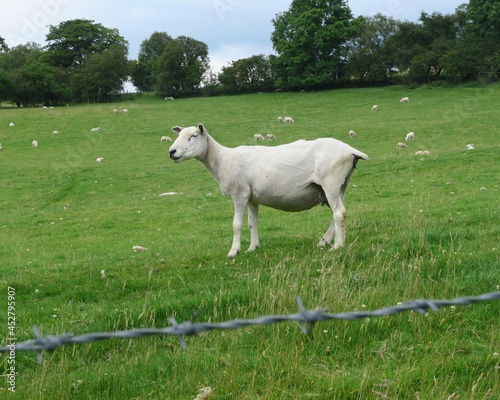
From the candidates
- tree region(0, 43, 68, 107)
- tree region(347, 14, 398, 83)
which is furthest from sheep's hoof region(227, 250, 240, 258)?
tree region(0, 43, 68, 107)

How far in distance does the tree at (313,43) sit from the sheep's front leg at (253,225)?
67.5 metres

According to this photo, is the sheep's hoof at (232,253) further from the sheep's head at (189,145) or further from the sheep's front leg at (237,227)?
the sheep's head at (189,145)

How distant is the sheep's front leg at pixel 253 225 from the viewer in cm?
1101

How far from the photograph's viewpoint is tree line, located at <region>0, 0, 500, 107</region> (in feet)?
226

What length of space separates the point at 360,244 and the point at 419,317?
3.73m

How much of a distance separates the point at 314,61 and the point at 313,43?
266cm

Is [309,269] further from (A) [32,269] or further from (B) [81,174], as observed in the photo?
(B) [81,174]

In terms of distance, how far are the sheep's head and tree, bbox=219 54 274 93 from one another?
245ft

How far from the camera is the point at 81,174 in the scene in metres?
33.9

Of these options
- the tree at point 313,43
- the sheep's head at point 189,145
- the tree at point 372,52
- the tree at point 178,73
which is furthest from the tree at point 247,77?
the sheep's head at point 189,145

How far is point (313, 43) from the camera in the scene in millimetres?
80375

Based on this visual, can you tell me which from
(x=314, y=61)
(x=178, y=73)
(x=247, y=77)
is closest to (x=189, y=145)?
(x=314, y=61)

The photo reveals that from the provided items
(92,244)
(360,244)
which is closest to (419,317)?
(360,244)

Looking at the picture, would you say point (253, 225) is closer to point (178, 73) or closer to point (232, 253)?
point (232, 253)
